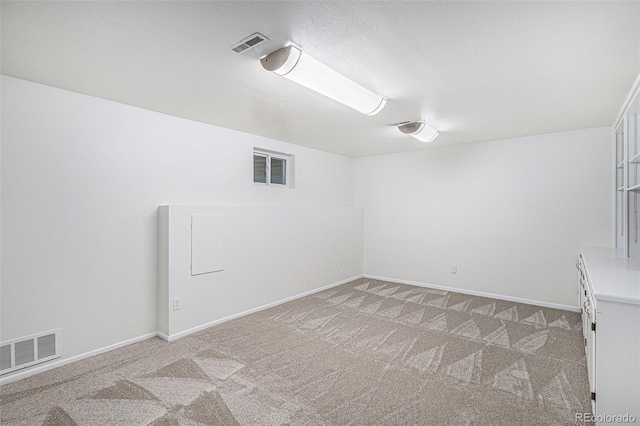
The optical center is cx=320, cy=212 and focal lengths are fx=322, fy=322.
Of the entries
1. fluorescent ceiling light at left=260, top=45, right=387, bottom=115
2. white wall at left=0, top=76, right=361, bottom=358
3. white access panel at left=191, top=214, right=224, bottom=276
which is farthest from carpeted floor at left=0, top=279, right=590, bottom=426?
fluorescent ceiling light at left=260, top=45, right=387, bottom=115

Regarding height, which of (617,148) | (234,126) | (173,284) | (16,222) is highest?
(234,126)

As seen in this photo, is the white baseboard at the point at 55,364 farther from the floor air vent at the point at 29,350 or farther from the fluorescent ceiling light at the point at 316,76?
the fluorescent ceiling light at the point at 316,76

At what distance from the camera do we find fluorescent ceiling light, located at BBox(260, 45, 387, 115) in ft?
6.68

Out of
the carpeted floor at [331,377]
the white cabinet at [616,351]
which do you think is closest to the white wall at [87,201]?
the carpeted floor at [331,377]

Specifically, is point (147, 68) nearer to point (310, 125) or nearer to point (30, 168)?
point (30, 168)

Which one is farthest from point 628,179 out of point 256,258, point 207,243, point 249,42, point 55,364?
point 55,364

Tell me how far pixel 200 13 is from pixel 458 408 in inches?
114

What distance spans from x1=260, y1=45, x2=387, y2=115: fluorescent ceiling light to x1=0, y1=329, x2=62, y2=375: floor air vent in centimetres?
286

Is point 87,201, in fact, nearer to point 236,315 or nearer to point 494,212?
point 236,315

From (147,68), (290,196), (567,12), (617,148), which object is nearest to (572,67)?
(567,12)

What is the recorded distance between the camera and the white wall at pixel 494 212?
4.15m

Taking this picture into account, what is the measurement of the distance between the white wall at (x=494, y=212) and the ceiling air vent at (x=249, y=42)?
4.06m

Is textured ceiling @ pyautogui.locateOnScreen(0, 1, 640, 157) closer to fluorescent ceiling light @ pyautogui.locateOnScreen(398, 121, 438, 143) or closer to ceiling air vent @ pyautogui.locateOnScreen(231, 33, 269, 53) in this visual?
ceiling air vent @ pyautogui.locateOnScreen(231, 33, 269, 53)

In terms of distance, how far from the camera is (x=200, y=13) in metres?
1.68
